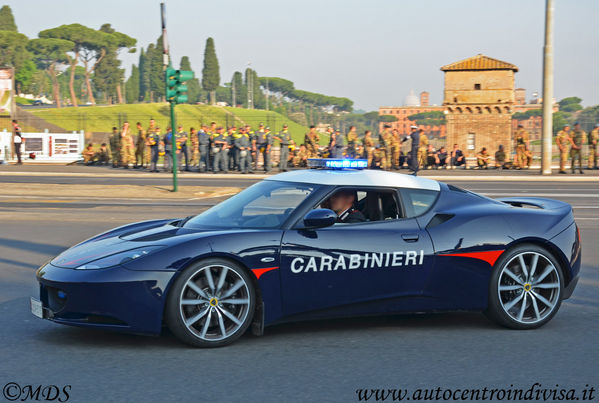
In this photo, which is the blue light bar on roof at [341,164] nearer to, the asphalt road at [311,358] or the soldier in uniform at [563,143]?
the asphalt road at [311,358]

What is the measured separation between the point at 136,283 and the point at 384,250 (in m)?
1.77

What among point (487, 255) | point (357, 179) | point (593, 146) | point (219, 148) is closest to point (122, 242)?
point (357, 179)

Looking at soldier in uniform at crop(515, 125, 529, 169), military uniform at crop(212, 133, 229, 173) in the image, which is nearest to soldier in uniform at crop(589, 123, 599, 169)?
soldier in uniform at crop(515, 125, 529, 169)

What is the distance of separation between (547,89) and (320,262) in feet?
87.3

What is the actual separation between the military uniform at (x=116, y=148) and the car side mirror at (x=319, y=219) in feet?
102

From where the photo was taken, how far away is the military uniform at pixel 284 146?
3195 cm

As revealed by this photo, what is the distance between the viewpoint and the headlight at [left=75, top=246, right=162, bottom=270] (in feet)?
16.7

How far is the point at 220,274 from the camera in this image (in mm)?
5195

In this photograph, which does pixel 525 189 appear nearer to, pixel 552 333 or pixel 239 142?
pixel 239 142

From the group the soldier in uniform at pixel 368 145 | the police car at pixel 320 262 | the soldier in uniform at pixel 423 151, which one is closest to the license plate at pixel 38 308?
the police car at pixel 320 262

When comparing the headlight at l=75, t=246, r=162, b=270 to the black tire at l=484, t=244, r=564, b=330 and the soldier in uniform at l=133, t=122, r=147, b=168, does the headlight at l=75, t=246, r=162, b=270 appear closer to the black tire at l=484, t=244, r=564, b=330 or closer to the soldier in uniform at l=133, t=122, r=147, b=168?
the black tire at l=484, t=244, r=564, b=330

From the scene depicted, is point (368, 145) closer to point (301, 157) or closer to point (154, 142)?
point (301, 157)

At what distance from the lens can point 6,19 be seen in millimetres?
145000

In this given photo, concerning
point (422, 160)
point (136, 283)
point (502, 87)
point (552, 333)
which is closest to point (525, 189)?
point (422, 160)
